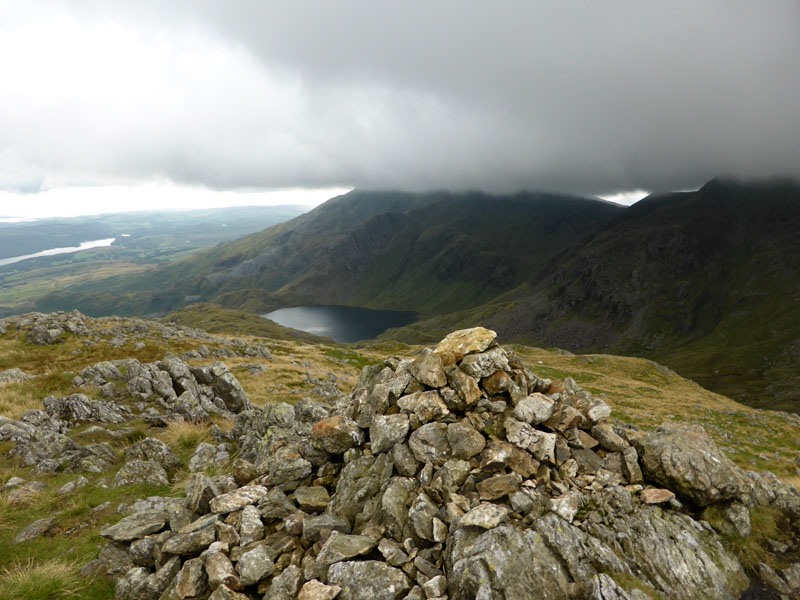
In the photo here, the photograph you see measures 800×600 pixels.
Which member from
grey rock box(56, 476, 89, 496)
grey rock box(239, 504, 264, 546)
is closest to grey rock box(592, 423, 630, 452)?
grey rock box(239, 504, 264, 546)

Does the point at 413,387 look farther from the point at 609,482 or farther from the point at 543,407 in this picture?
the point at 609,482

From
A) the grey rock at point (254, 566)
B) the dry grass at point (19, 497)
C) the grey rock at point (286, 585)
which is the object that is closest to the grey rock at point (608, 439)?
the grey rock at point (286, 585)

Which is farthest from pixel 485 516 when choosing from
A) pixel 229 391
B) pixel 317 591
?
pixel 229 391

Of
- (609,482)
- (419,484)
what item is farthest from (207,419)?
(609,482)

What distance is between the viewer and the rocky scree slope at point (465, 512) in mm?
8102

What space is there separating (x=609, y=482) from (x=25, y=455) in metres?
22.3

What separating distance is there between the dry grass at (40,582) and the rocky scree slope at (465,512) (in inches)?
30.5

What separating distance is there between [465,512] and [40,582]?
33.4 feet

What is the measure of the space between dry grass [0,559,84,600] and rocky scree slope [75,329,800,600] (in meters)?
0.77

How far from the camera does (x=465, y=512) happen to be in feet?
29.7

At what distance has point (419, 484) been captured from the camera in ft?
33.2

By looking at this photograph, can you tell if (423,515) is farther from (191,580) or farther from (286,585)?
(191,580)

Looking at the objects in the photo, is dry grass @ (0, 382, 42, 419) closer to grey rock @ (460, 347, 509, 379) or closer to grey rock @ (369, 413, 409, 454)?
grey rock @ (369, 413, 409, 454)

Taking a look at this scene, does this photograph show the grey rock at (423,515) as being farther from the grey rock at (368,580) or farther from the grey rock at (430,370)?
the grey rock at (430,370)
